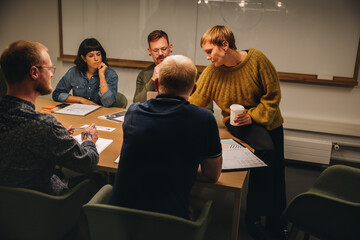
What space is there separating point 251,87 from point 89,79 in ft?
5.50

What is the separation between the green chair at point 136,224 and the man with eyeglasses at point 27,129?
339 mm

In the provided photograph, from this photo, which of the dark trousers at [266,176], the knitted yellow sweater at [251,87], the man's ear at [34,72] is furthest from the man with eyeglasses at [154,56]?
the man's ear at [34,72]

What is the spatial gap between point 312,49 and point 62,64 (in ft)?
10.3

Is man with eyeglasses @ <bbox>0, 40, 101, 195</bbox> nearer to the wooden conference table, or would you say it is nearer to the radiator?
the wooden conference table

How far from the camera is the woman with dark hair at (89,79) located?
2.94 metres

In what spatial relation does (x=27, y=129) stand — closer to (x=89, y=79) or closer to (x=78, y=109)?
(x=78, y=109)

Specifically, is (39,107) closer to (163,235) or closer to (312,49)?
(163,235)

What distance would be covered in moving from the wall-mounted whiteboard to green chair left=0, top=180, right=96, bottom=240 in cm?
265

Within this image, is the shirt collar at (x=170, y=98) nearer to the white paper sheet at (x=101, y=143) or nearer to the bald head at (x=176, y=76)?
the bald head at (x=176, y=76)

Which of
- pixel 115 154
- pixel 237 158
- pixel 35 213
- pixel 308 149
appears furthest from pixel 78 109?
pixel 308 149

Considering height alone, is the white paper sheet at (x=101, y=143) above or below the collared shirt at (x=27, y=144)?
below

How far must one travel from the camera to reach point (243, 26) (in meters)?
3.48

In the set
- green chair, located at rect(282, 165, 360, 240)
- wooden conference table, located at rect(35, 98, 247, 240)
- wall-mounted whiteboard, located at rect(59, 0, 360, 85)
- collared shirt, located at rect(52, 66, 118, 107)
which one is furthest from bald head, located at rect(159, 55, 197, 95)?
wall-mounted whiteboard, located at rect(59, 0, 360, 85)

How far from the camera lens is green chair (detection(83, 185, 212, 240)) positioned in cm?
113
